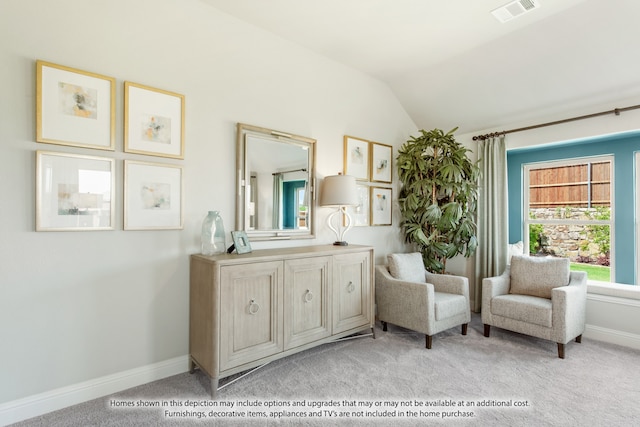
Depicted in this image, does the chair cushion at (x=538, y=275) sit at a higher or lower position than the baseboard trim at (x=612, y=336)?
higher

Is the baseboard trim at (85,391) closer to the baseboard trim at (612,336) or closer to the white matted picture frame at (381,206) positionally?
the white matted picture frame at (381,206)

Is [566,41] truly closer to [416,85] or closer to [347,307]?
[416,85]

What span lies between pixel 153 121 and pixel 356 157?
2.09 metres

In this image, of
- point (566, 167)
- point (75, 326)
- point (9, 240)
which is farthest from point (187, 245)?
point (566, 167)

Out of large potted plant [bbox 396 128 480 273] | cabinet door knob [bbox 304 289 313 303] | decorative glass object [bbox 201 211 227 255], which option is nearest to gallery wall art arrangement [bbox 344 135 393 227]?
large potted plant [bbox 396 128 480 273]

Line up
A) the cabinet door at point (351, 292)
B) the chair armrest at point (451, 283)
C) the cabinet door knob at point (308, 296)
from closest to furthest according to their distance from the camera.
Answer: the cabinet door knob at point (308, 296) → the cabinet door at point (351, 292) → the chair armrest at point (451, 283)

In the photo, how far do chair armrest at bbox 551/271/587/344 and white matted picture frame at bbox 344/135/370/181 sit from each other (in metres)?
2.10

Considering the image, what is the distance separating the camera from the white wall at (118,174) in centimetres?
180

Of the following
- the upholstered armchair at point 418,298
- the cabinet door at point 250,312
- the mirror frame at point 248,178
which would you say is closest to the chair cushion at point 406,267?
the upholstered armchair at point 418,298

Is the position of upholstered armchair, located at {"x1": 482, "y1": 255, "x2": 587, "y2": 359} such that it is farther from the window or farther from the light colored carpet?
the window

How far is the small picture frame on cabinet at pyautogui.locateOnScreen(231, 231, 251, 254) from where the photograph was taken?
236 centimetres

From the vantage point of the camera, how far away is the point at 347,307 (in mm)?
2879

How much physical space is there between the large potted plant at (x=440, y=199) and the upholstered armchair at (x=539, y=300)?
58cm

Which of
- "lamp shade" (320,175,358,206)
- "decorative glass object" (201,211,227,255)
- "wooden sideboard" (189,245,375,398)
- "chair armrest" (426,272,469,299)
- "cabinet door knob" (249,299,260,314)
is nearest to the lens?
"wooden sideboard" (189,245,375,398)
